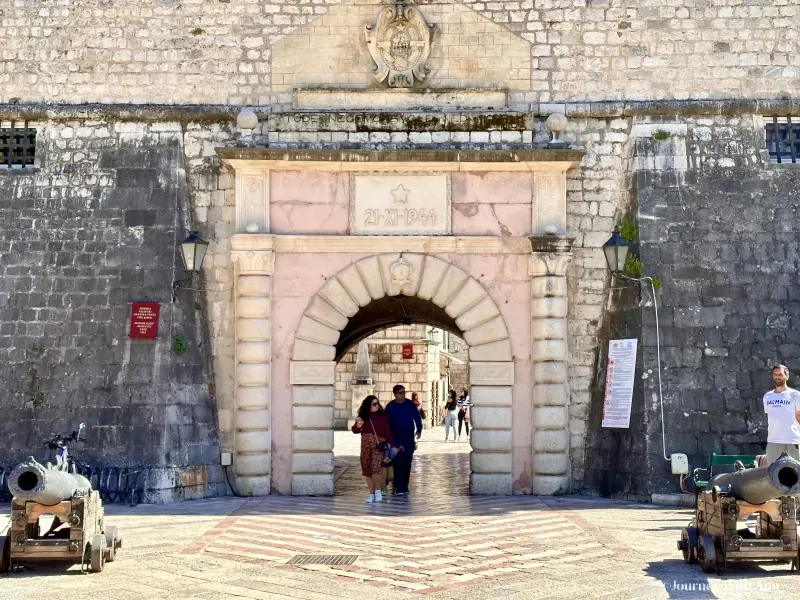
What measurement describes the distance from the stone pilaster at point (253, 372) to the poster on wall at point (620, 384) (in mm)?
4173

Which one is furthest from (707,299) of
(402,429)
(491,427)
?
(402,429)

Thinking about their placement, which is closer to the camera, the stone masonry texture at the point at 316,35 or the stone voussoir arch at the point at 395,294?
the stone voussoir arch at the point at 395,294

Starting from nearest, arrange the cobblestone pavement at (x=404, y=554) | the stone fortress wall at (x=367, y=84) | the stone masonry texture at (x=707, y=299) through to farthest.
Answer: the cobblestone pavement at (x=404, y=554) < the stone masonry texture at (x=707, y=299) < the stone fortress wall at (x=367, y=84)

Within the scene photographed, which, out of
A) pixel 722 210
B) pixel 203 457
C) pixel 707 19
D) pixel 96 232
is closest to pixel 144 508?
pixel 203 457

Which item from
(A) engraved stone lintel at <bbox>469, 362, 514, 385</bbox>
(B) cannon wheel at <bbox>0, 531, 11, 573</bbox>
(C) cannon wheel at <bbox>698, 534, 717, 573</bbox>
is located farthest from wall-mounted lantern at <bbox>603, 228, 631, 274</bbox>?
(B) cannon wheel at <bbox>0, 531, 11, 573</bbox>

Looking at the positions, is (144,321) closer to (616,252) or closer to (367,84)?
(367,84)

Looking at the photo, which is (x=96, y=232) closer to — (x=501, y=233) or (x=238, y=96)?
(x=238, y=96)

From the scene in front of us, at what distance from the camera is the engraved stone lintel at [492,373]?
12898 mm

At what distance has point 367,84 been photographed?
1341 centimetres

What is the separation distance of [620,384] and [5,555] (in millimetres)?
7522

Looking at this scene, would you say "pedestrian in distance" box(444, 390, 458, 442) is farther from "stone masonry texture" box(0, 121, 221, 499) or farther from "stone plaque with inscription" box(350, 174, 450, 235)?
"stone masonry texture" box(0, 121, 221, 499)

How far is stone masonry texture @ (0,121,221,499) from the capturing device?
12281mm

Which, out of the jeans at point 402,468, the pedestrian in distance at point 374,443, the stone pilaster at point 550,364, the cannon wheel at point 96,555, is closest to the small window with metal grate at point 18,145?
the pedestrian in distance at point 374,443

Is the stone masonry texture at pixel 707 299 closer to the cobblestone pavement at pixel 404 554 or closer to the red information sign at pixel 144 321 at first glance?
the cobblestone pavement at pixel 404 554
